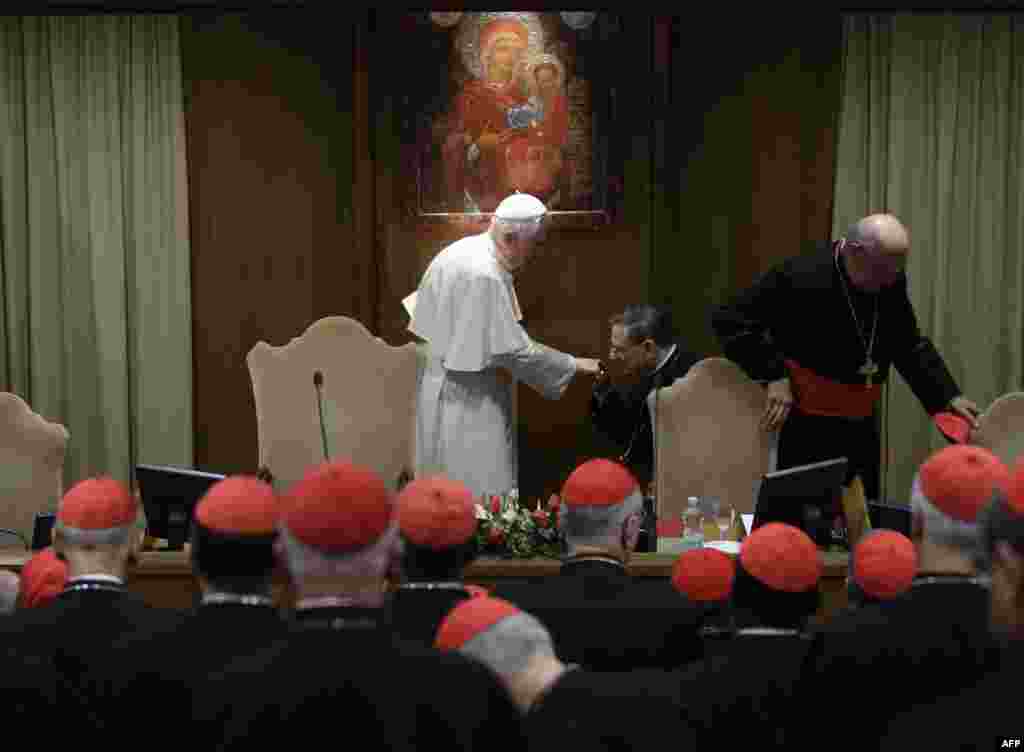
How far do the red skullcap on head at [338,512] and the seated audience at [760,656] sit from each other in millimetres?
658

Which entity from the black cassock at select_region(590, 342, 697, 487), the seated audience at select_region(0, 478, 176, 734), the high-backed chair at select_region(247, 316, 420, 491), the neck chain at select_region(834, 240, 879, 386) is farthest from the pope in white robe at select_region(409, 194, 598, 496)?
the seated audience at select_region(0, 478, 176, 734)

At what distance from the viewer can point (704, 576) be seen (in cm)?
344

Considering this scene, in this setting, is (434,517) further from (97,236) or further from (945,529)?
(97,236)

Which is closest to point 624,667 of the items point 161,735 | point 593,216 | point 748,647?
point 748,647

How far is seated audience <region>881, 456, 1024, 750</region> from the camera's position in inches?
91.7

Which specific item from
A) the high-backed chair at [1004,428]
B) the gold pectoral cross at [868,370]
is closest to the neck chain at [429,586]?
the high-backed chair at [1004,428]

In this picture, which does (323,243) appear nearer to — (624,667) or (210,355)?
(210,355)

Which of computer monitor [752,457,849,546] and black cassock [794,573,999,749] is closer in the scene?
black cassock [794,573,999,749]

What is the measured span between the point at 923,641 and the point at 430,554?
980mm

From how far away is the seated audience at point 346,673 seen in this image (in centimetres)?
254

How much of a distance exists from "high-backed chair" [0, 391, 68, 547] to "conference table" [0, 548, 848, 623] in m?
1.12

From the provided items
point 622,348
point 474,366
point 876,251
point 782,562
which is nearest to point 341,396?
point 474,366

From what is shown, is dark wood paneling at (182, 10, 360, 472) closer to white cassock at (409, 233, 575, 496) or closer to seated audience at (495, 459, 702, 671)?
white cassock at (409, 233, 575, 496)

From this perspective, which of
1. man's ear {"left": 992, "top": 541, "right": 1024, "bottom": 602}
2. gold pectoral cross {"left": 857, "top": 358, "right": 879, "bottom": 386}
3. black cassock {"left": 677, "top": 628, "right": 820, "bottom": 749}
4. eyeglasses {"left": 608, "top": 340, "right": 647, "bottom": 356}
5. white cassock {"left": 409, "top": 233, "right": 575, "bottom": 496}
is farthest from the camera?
white cassock {"left": 409, "top": 233, "right": 575, "bottom": 496}
